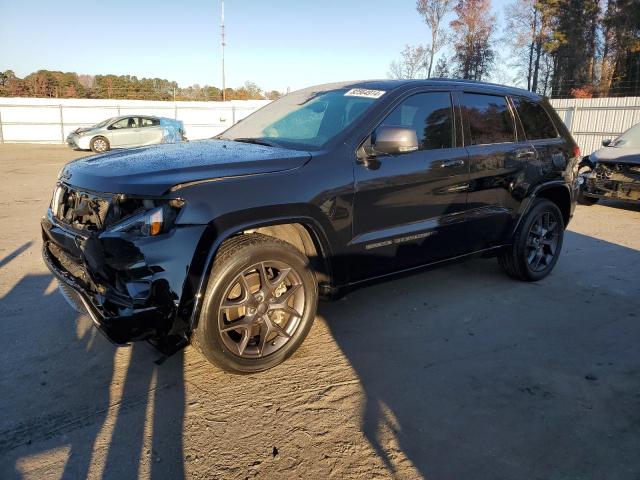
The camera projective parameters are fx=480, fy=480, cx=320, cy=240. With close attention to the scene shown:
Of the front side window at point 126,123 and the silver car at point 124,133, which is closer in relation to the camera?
the silver car at point 124,133

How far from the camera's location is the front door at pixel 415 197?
3357 mm

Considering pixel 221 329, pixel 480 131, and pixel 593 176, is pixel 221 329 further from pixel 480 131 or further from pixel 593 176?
pixel 593 176

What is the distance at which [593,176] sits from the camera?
29.6 feet

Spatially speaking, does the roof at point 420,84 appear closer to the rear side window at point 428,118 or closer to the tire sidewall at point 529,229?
the rear side window at point 428,118

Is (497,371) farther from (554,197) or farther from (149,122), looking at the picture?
(149,122)

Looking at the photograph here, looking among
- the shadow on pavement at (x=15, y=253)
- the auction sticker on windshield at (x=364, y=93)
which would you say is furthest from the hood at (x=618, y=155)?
the shadow on pavement at (x=15, y=253)

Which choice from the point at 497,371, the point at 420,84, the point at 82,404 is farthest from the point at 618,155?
the point at 82,404

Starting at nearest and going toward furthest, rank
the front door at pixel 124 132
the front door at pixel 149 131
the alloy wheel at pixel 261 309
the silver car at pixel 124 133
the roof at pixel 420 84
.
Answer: the alloy wheel at pixel 261 309 < the roof at pixel 420 84 < the front door at pixel 149 131 < the silver car at pixel 124 133 < the front door at pixel 124 132


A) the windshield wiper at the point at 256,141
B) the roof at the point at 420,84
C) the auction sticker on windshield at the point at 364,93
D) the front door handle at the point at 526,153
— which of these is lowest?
the front door handle at the point at 526,153

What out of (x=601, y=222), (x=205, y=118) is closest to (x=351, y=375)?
(x=601, y=222)

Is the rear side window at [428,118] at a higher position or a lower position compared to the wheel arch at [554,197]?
higher

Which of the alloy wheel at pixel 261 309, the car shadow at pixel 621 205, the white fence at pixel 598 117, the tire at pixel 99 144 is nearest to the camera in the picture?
the alloy wheel at pixel 261 309

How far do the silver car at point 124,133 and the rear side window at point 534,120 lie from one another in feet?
57.9

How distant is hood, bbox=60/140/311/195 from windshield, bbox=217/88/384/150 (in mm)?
287
